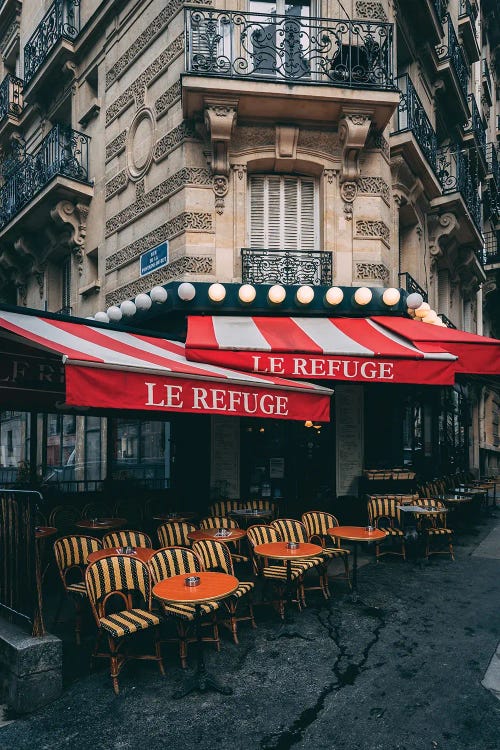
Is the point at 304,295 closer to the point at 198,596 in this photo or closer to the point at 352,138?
the point at 352,138

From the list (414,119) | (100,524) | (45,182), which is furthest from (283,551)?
(45,182)

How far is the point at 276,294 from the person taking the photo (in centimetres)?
922

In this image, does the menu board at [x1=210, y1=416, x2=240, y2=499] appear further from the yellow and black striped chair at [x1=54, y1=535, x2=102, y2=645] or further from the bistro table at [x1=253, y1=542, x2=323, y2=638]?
the yellow and black striped chair at [x1=54, y1=535, x2=102, y2=645]

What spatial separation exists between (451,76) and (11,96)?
13628 mm

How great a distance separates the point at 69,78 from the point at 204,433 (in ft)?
35.6

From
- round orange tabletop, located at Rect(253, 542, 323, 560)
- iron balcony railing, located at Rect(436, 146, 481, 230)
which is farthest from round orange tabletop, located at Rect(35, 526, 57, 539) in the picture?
iron balcony railing, located at Rect(436, 146, 481, 230)

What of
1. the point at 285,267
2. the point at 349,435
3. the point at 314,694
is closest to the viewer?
the point at 314,694

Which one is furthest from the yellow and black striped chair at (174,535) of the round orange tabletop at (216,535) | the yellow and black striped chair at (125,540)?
the yellow and black striped chair at (125,540)

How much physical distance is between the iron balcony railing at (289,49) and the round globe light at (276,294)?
372 centimetres

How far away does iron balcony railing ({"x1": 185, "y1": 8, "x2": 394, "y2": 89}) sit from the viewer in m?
9.50

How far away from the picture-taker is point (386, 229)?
1038 cm

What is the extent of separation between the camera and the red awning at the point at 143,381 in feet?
15.7

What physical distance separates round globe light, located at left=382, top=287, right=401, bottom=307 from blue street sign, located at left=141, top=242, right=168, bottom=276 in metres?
4.22

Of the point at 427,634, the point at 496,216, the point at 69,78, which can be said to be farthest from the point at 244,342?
the point at 496,216
